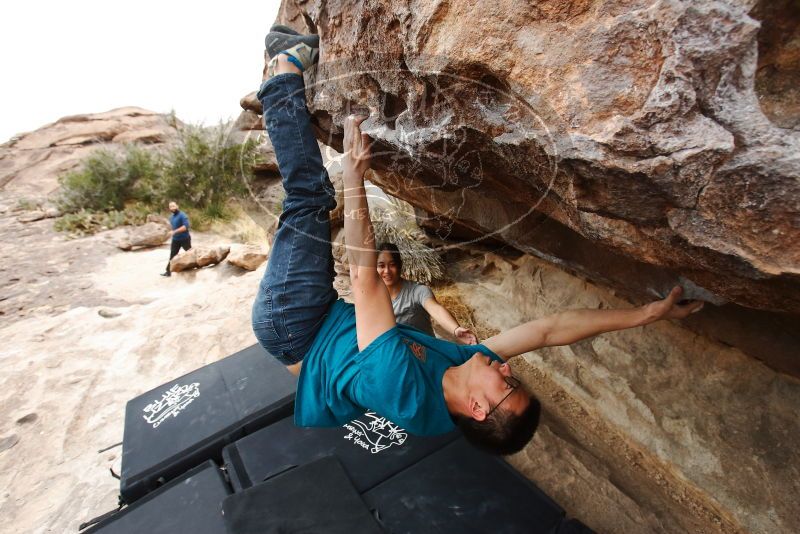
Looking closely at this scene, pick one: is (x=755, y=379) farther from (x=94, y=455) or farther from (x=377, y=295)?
(x=94, y=455)

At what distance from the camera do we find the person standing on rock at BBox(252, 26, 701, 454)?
1436 mm

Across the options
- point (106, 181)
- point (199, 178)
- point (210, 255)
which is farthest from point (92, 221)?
point (210, 255)

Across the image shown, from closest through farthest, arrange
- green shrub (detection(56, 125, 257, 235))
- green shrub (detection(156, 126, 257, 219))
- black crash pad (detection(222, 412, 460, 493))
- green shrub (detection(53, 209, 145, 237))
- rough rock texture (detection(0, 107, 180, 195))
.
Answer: black crash pad (detection(222, 412, 460, 493)), green shrub (detection(53, 209, 145, 237)), green shrub (detection(56, 125, 257, 235)), green shrub (detection(156, 126, 257, 219)), rough rock texture (detection(0, 107, 180, 195))

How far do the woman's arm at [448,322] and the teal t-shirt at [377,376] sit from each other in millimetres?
655

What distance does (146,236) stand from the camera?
28.6 feet

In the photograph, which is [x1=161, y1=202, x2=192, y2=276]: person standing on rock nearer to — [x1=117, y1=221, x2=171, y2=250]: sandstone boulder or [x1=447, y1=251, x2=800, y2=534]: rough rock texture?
[x1=117, y1=221, x2=171, y2=250]: sandstone boulder

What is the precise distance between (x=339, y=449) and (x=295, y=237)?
116cm

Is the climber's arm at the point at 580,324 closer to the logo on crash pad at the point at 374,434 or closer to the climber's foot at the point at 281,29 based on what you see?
the logo on crash pad at the point at 374,434

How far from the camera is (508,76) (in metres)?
0.97

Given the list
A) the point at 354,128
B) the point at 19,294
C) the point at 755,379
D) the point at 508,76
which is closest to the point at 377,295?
the point at 354,128

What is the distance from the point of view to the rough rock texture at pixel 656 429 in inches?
Result: 58.4

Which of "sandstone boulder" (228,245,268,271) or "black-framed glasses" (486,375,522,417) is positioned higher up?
"black-framed glasses" (486,375,522,417)

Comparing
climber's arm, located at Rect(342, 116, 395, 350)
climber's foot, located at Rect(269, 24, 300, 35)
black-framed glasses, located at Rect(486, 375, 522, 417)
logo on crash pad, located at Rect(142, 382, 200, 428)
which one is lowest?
logo on crash pad, located at Rect(142, 382, 200, 428)

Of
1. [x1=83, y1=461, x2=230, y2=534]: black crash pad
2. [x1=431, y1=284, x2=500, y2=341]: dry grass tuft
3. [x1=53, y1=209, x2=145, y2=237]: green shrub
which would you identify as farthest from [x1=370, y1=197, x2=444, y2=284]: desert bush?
[x1=53, y1=209, x2=145, y2=237]: green shrub
